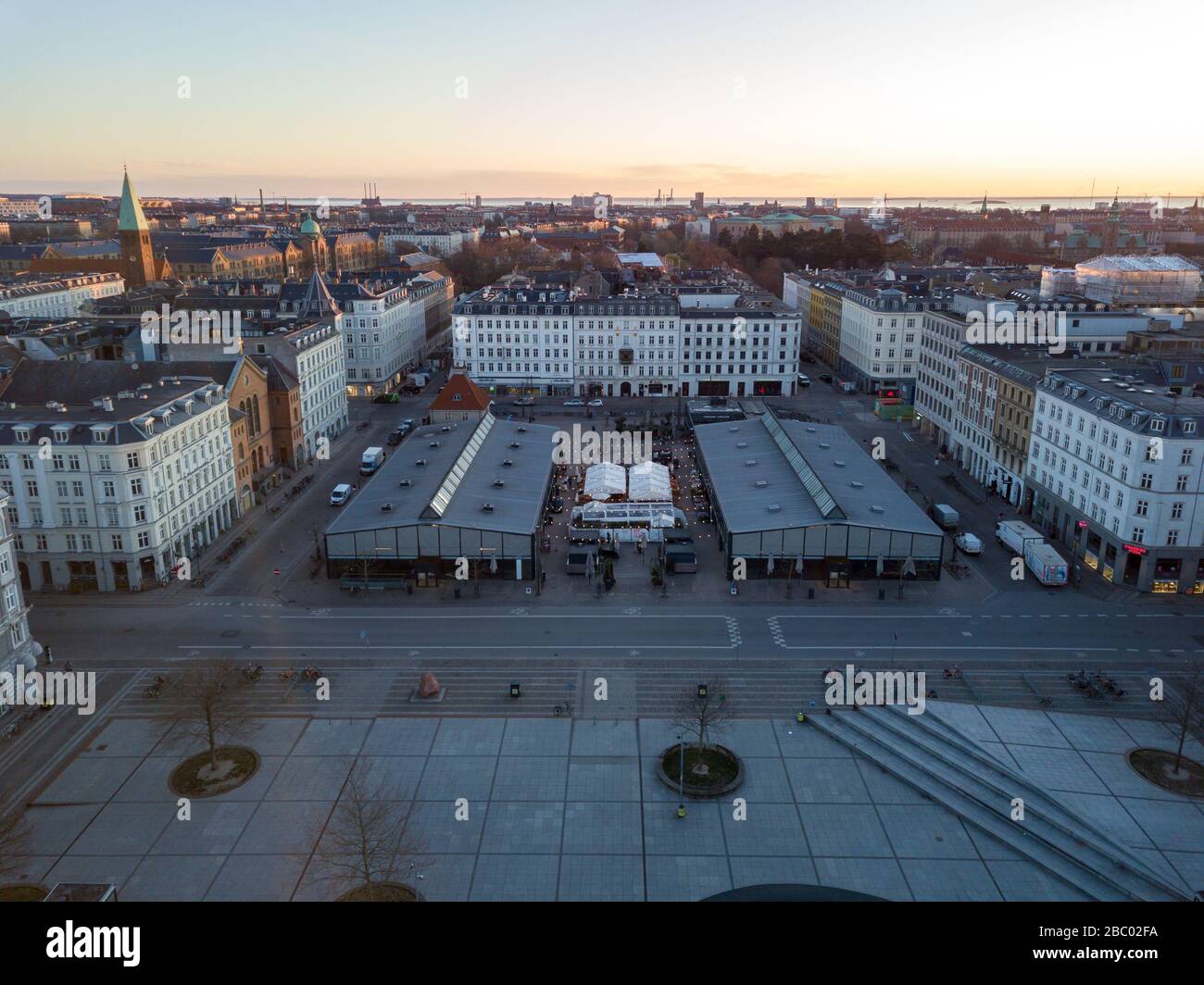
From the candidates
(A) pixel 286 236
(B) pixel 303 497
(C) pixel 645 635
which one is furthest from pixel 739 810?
(A) pixel 286 236

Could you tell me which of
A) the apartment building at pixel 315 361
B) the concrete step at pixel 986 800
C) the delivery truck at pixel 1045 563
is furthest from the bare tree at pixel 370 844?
the apartment building at pixel 315 361

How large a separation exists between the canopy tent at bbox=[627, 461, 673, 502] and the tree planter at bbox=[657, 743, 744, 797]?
29.7 meters

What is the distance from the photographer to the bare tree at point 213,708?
1399 inches

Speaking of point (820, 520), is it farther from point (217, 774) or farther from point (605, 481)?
point (217, 774)

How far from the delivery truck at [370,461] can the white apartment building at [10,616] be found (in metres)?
33.7

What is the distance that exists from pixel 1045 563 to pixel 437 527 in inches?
1411

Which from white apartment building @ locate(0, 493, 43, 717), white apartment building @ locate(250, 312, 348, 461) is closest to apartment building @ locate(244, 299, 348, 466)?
white apartment building @ locate(250, 312, 348, 461)

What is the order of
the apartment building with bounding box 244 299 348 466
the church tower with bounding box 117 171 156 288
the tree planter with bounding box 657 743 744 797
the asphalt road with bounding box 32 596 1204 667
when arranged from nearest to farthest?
the tree planter with bounding box 657 743 744 797, the asphalt road with bounding box 32 596 1204 667, the apartment building with bounding box 244 299 348 466, the church tower with bounding box 117 171 156 288

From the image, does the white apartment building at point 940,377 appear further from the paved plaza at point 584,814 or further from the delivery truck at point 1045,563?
the paved plaza at point 584,814

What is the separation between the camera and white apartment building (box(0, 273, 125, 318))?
348ft

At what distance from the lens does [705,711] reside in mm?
36219

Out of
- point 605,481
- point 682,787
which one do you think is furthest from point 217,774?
point 605,481

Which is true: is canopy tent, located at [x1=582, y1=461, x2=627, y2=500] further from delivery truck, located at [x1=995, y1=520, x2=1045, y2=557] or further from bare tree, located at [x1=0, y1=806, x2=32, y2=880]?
bare tree, located at [x1=0, y1=806, x2=32, y2=880]

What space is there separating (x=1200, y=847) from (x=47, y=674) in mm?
47691
